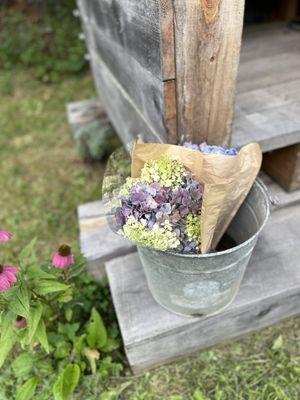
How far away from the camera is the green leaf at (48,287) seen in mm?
1305

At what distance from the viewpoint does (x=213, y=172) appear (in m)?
1.14

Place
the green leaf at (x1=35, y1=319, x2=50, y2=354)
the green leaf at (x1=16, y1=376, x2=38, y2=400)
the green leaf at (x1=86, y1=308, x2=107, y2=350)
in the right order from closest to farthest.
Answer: the green leaf at (x1=35, y1=319, x2=50, y2=354)
the green leaf at (x1=16, y1=376, x2=38, y2=400)
the green leaf at (x1=86, y1=308, x2=107, y2=350)

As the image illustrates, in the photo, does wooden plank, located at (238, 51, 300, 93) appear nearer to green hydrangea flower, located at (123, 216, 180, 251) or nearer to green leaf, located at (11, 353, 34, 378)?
green hydrangea flower, located at (123, 216, 180, 251)

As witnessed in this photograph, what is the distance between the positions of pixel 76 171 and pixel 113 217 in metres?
1.94

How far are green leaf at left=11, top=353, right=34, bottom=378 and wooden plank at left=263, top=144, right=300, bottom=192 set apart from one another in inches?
56.8

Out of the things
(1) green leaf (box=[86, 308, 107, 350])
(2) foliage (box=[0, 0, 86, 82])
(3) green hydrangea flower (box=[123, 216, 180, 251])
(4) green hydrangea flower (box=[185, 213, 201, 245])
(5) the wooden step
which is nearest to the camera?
(3) green hydrangea flower (box=[123, 216, 180, 251])

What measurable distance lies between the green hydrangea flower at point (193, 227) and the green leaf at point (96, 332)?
2.06 feet

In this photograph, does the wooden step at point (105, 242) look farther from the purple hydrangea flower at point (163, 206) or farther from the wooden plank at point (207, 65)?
the purple hydrangea flower at point (163, 206)

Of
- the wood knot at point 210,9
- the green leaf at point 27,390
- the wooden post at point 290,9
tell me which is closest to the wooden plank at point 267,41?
the wooden post at point 290,9

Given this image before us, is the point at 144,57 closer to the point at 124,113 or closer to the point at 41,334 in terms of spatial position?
the point at 124,113

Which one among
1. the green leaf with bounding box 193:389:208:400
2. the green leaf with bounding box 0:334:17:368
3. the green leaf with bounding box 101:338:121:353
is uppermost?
the green leaf with bounding box 0:334:17:368

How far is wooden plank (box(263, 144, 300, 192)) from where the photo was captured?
5.61ft

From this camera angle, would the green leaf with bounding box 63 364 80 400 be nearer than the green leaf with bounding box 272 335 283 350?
Yes

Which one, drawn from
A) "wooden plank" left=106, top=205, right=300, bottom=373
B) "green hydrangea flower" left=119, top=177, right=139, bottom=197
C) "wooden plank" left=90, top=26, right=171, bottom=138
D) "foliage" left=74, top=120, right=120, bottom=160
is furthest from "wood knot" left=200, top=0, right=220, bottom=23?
"foliage" left=74, top=120, right=120, bottom=160
